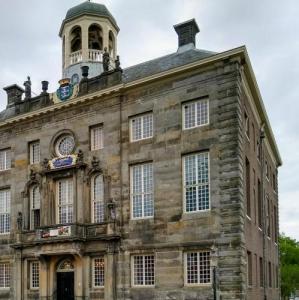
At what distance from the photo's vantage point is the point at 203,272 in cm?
2561

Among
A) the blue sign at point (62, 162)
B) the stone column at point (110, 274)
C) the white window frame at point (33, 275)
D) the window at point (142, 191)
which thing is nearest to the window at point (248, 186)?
the window at point (142, 191)

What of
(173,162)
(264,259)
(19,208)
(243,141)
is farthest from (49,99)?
(264,259)

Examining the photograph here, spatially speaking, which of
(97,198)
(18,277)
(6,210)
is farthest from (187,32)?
(18,277)

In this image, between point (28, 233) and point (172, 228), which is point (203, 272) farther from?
point (28, 233)

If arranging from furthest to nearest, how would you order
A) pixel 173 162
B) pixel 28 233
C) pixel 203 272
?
pixel 28 233 → pixel 173 162 → pixel 203 272

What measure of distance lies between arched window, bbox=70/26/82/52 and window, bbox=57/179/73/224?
34.1 ft

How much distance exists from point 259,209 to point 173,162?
8.49 m

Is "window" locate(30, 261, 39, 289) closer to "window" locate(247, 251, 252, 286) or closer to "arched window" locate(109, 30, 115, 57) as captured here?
"window" locate(247, 251, 252, 286)

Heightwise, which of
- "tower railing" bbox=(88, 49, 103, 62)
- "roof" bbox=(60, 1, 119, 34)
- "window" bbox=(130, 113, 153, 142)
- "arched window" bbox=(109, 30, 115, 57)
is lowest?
"window" bbox=(130, 113, 153, 142)

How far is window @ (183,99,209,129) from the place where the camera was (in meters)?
27.2

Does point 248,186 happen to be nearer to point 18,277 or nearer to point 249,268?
point 249,268

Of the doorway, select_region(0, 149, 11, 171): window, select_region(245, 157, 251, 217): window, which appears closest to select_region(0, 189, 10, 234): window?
select_region(0, 149, 11, 171): window

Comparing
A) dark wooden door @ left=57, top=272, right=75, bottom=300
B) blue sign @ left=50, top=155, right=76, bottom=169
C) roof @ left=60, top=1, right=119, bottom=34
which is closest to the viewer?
dark wooden door @ left=57, top=272, right=75, bottom=300

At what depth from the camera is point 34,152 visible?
1335 inches
